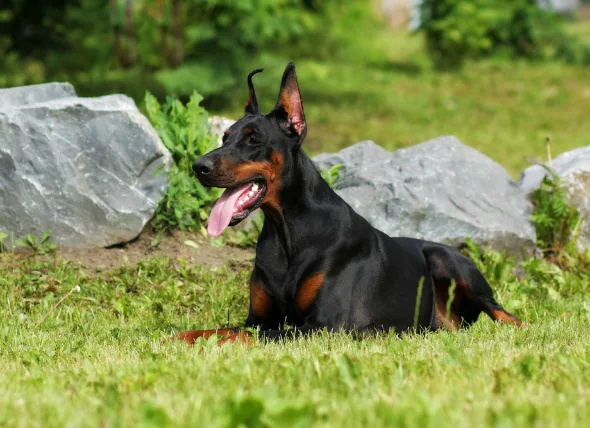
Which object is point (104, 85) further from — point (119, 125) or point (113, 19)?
point (119, 125)

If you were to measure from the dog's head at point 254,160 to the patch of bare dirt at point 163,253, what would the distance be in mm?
1993

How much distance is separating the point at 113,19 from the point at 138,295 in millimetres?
11823

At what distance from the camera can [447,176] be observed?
25.6ft

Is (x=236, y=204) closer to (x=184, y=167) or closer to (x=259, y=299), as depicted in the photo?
(x=259, y=299)

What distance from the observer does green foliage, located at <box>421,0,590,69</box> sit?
66.9 feet

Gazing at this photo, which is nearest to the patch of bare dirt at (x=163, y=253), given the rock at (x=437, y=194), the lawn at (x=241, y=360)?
the lawn at (x=241, y=360)

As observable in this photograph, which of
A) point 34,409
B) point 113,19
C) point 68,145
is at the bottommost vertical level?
point 34,409

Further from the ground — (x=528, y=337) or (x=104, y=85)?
(x=104, y=85)

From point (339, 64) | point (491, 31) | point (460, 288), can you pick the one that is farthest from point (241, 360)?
point (339, 64)

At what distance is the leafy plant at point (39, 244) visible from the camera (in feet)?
23.2

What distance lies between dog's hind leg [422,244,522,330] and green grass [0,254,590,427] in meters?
0.12

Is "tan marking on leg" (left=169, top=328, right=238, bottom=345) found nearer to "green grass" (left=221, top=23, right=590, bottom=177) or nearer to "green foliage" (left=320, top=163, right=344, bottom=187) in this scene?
"green foliage" (left=320, top=163, right=344, bottom=187)

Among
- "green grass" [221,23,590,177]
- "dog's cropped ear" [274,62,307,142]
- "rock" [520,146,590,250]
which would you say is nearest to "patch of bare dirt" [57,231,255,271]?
"dog's cropped ear" [274,62,307,142]

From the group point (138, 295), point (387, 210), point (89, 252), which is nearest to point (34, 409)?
point (138, 295)
